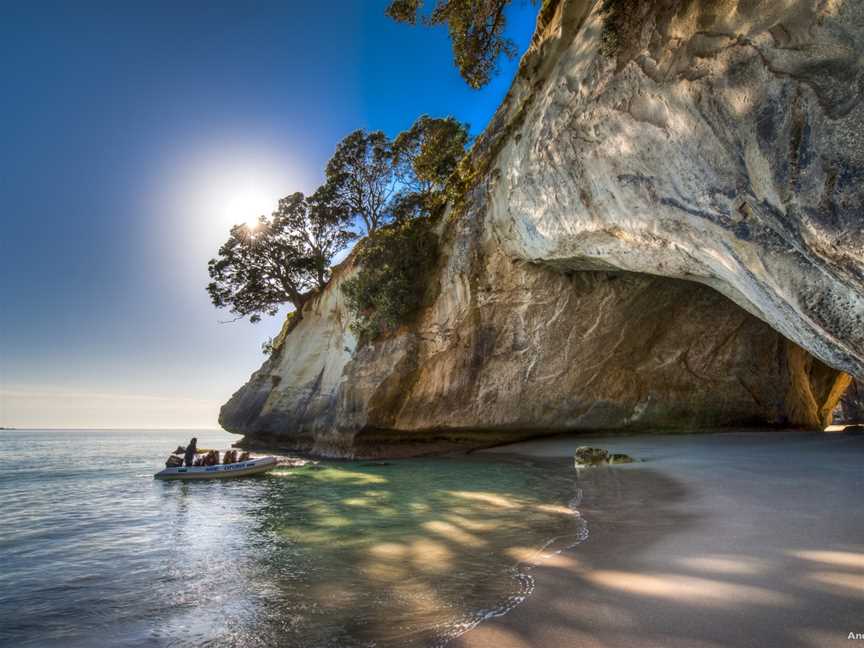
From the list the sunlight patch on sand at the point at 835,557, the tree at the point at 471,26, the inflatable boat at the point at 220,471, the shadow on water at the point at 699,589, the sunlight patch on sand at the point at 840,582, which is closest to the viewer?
the shadow on water at the point at 699,589

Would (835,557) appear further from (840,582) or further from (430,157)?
(430,157)

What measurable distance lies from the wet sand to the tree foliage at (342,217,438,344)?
11.7 m

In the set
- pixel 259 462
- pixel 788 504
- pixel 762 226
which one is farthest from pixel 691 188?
pixel 259 462

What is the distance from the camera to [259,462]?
1627cm

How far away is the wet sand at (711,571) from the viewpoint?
305 cm

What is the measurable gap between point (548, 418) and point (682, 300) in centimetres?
654

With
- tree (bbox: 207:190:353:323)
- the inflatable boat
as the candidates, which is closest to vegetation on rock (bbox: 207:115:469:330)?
tree (bbox: 207:190:353:323)

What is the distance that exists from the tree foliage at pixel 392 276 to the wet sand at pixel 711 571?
11.7m

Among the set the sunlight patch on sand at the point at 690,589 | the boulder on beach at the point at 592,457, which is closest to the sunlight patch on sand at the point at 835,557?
the sunlight patch on sand at the point at 690,589

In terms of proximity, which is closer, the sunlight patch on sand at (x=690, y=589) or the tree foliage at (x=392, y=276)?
the sunlight patch on sand at (x=690, y=589)

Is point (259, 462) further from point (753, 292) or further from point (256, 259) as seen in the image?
point (753, 292)

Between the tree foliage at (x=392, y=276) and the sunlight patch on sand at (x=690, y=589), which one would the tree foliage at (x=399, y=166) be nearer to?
the tree foliage at (x=392, y=276)

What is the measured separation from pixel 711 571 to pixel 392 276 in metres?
15.9

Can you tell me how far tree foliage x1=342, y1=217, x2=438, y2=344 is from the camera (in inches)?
725
